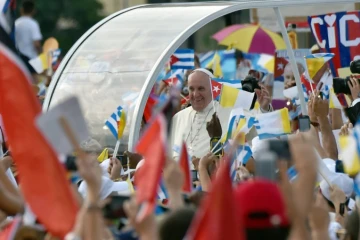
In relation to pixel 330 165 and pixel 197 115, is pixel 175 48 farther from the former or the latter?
pixel 330 165

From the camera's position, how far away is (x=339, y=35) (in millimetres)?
11547

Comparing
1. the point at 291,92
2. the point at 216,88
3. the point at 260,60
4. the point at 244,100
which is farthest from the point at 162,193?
the point at 260,60

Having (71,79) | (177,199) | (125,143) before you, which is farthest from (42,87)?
(177,199)

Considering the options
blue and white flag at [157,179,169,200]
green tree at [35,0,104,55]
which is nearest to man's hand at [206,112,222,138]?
blue and white flag at [157,179,169,200]

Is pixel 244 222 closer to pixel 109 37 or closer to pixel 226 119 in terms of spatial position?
pixel 226 119

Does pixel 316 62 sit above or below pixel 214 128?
above

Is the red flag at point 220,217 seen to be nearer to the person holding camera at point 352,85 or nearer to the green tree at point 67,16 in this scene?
the person holding camera at point 352,85

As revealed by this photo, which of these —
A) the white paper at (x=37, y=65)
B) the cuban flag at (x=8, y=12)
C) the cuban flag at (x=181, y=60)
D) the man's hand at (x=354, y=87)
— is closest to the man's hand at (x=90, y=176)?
the cuban flag at (x=8, y=12)

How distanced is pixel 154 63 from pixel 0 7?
1907mm

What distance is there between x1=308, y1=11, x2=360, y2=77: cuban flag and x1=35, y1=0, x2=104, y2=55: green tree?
20466 mm

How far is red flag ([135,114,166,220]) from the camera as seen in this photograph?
15.9 feet

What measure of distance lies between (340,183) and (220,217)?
267 cm

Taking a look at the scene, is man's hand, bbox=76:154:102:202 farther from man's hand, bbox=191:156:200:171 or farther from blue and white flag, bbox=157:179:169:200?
man's hand, bbox=191:156:200:171

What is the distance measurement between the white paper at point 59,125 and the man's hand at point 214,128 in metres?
5.01
